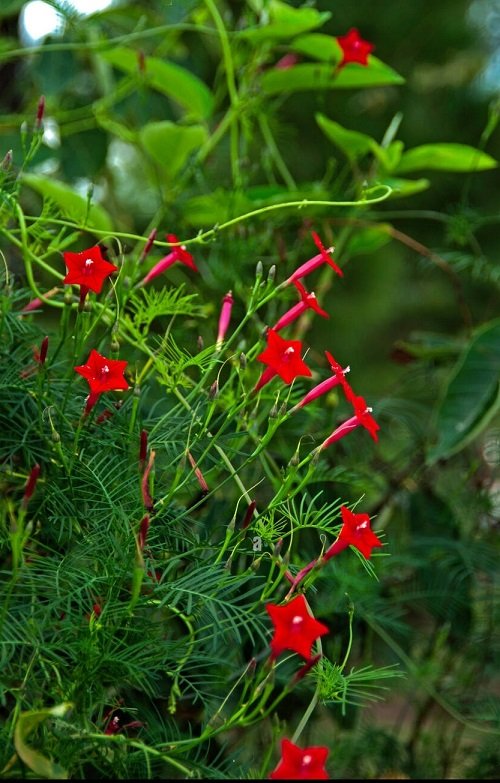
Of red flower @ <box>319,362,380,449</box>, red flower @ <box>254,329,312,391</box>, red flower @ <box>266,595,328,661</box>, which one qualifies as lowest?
red flower @ <box>266,595,328,661</box>

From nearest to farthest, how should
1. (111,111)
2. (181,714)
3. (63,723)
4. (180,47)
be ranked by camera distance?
1. (63,723)
2. (181,714)
3. (111,111)
4. (180,47)

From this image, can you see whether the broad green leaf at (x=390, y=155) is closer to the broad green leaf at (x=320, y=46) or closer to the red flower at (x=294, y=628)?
the broad green leaf at (x=320, y=46)

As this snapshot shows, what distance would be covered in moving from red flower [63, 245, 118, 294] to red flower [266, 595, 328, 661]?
0.21 m

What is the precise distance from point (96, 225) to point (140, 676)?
0.50 meters

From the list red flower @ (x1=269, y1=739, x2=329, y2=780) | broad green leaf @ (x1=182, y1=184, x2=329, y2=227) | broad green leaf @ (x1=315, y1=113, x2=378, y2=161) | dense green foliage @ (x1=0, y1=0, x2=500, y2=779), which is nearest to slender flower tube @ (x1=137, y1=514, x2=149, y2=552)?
dense green foliage @ (x1=0, y1=0, x2=500, y2=779)

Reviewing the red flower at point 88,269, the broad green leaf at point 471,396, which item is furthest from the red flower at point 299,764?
the broad green leaf at point 471,396

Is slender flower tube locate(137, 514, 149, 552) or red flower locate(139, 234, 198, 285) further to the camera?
red flower locate(139, 234, 198, 285)

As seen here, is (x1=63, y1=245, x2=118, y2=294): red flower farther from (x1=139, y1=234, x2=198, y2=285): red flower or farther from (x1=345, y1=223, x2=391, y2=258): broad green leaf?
(x1=345, y1=223, x2=391, y2=258): broad green leaf

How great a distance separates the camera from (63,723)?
0.48 metres

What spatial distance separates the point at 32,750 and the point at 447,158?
732mm

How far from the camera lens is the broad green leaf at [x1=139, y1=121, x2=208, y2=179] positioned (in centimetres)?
94

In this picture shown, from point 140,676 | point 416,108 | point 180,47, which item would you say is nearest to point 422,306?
point 416,108

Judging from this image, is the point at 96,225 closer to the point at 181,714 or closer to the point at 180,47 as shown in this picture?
the point at 181,714

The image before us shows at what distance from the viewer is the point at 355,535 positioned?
0.50 m
